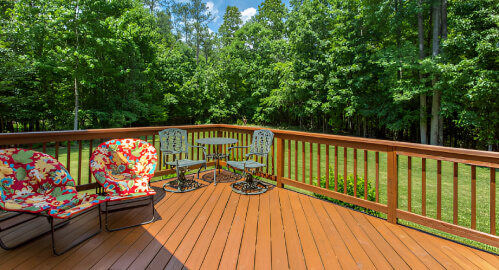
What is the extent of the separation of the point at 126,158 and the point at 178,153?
0.87 m


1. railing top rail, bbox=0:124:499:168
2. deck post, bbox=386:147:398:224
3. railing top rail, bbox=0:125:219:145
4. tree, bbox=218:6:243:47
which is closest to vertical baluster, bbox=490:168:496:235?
railing top rail, bbox=0:124:499:168

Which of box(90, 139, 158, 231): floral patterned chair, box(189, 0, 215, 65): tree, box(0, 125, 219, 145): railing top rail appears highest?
box(189, 0, 215, 65): tree

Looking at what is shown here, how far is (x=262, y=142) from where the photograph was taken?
12.8ft

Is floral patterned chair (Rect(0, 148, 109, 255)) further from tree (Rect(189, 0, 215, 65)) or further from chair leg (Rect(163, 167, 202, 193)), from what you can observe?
tree (Rect(189, 0, 215, 65))

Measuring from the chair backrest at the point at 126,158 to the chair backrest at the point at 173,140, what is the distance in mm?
765

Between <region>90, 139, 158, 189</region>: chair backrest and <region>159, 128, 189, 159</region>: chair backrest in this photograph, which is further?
<region>159, 128, 189, 159</region>: chair backrest

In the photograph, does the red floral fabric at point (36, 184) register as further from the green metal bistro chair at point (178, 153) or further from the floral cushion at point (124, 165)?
the green metal bistro chair at point (178, 153)

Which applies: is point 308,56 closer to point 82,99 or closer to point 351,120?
point 351,120

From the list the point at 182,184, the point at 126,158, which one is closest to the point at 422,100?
the point at 182,184

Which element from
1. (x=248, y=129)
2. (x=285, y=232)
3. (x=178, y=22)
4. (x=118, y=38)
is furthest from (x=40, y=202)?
(x=178, y=22)

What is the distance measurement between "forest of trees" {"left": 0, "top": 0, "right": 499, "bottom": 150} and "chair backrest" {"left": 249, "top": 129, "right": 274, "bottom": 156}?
871cm

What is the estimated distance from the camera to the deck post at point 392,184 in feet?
8.46

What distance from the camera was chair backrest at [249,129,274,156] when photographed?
149 inches

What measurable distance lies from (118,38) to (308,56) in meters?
11.6
